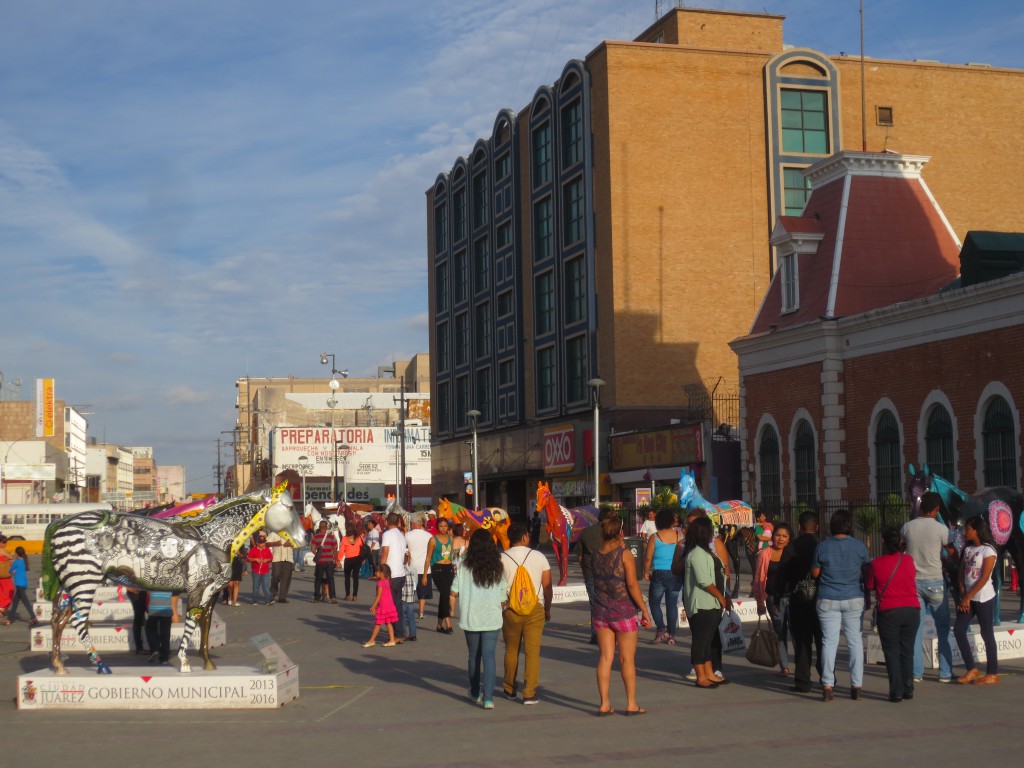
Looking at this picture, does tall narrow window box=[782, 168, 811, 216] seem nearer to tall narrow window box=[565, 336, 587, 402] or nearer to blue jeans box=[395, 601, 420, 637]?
tall narrow window box=[565, 336, 587, 402]

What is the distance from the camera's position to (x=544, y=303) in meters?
58.9

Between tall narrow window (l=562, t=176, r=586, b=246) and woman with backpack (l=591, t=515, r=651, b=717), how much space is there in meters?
42.5

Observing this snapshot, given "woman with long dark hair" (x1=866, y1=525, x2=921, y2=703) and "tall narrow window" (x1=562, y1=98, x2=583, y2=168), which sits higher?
"tall narrow window" (x1=562, y1=98, x2=583, y2=168)

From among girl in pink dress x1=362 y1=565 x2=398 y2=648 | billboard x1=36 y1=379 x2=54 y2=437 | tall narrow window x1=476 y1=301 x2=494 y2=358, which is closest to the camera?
girl in pink dress x1=362 y1=565 x2=398 y2=648

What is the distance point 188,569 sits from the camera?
1463 cm

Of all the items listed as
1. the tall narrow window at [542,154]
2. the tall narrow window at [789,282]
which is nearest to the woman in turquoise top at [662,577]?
the tall narrow window at [789,282]

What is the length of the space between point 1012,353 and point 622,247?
25.1 m

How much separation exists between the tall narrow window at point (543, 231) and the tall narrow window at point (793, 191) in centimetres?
1049

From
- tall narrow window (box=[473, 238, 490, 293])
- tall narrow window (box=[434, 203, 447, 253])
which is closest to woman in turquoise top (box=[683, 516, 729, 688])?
tall narrow window (box=[473, 238, 490, 293])

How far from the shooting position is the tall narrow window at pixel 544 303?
2271 inches

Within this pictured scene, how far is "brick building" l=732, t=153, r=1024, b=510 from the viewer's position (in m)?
28.1

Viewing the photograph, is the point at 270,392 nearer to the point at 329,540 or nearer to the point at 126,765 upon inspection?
the point at 329,540

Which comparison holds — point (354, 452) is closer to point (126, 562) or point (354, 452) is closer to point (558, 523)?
point (558, 523)

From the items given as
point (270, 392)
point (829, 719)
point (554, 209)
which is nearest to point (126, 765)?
point (829, 719)
